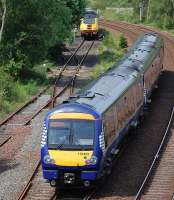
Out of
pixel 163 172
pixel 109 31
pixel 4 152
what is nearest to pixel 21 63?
pixel 4 152

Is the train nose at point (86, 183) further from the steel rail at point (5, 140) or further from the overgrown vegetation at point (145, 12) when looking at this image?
the overgrown vegetation at point (145, 12)

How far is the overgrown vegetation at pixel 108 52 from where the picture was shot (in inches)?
1487

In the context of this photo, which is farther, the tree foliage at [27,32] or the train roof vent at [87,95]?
the tree foliage at [27,32]

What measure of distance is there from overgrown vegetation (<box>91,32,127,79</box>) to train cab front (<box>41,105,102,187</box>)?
17.9 meters

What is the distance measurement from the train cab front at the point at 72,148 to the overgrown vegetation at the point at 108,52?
58.8 ft

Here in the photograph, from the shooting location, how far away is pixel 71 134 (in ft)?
56.9

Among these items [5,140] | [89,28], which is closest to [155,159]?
[5,140]

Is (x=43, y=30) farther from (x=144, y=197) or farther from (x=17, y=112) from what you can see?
(x=144, y=197)

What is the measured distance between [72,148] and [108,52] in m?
27.9

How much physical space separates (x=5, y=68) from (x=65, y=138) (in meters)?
16.1

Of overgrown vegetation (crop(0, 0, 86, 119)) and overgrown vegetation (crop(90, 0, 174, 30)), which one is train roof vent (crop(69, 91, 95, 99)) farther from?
overgrown vegetation (crop(90, 0, 174, 30))

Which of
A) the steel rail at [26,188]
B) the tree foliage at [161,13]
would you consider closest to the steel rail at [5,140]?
the steel rail at [26,188]

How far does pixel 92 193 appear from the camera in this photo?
17.3m

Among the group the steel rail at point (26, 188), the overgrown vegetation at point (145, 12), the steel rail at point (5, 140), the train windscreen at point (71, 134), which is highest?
the train windscreen at point (71, 134)
